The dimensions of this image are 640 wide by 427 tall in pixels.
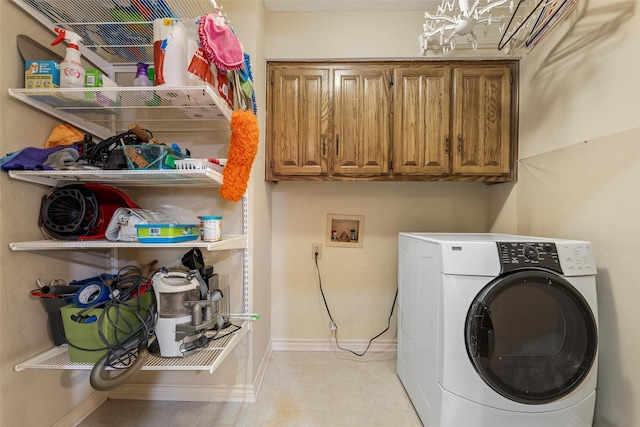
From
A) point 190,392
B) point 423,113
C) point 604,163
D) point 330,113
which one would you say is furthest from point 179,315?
point 604,163

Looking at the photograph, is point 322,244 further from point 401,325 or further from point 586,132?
point 586,132

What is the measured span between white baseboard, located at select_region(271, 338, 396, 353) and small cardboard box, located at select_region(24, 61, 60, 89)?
1.99 m

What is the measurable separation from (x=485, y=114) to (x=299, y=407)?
2170mm

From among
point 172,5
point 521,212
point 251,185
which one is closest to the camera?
point 172,5

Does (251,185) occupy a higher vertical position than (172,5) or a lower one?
lower

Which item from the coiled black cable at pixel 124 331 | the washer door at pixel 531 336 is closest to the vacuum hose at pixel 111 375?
the coiled black cable at pixel 124 331

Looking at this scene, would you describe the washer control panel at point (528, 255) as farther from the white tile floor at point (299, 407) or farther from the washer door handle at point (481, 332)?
the white tile floor at point (299, 407)

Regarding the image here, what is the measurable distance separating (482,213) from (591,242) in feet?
2.81

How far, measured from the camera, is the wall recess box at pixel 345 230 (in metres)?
2.12

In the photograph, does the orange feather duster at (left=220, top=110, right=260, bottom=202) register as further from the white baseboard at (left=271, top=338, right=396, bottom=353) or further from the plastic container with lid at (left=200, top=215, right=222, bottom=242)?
the white baseboard at (left=271, top=338, right=396, bottom=353)

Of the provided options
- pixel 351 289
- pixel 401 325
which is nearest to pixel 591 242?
pixel 401 325

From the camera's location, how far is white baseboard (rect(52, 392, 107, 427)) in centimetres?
130

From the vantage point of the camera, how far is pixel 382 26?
1826 millimetres

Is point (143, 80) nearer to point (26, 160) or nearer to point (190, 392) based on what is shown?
point (26, 160)
